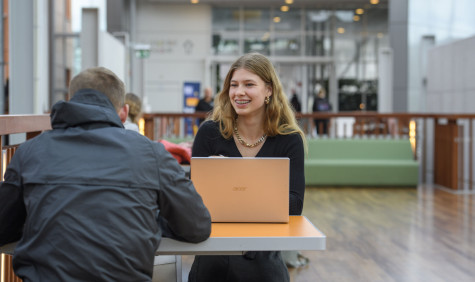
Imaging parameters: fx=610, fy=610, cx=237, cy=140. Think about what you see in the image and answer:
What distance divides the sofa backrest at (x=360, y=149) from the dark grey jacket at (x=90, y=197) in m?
8.85

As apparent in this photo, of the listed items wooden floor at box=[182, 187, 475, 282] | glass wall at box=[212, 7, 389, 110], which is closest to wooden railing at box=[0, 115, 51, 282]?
wooden floor at box=[182, 187, 475, 282]

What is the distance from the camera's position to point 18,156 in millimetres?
1822

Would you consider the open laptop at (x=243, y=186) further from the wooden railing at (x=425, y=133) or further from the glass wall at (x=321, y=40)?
the glass wall at (x=321, y=40)

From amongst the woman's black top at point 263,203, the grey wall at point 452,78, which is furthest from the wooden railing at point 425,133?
the woman's black top at point 263,203

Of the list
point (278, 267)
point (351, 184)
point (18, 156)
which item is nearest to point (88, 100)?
point (18, 156)

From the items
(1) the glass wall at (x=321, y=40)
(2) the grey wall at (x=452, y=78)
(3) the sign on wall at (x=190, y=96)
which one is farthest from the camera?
(1) the glass wall at (x=321, y=40)

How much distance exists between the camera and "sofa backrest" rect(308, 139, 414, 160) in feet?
34.7

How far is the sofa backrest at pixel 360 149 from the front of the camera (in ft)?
34.7

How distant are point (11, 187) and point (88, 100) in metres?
0.35

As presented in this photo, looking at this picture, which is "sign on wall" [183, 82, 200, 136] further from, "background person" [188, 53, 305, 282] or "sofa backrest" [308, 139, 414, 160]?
"background person" [188, 53, 305, 282]

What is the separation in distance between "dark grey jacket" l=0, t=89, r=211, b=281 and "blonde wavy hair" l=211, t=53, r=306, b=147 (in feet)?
3.80

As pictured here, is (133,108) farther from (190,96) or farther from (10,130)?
(190,96)

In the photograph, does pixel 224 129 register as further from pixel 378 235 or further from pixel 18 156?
pixel 378 235

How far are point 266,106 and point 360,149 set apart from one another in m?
7.84
